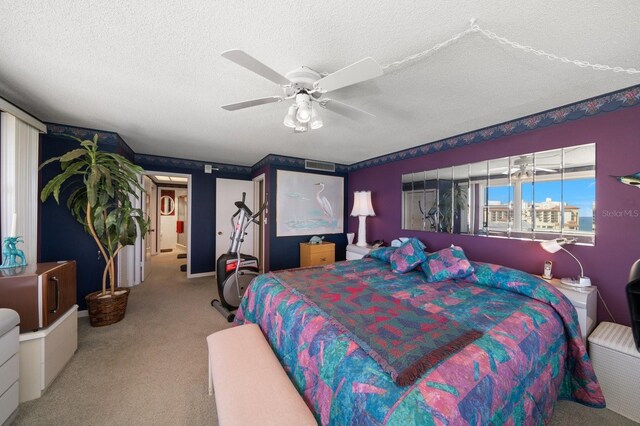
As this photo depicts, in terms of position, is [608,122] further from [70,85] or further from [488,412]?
[70,85]

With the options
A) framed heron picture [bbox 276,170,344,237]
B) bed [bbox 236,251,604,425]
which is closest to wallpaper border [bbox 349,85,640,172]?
bed [bbox 236,251,604,425]

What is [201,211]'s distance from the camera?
4.90 m

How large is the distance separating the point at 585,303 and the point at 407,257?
137 centimetres

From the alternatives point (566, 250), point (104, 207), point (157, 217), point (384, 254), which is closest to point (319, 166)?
point (384, 254)

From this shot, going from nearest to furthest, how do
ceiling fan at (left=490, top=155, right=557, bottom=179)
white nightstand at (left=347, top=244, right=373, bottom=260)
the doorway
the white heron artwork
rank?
ceiling fan at (left=490, top=155, right=557, bottom=179) → white nightstand at (left=347, top=244, right=373, bottom=260) → the doorway → the white heron artwork

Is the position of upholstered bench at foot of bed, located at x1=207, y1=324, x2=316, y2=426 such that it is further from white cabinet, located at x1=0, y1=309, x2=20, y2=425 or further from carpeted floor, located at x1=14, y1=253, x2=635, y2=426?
white cabinet, located at x1=0, y1=309, x2=20, y2=425

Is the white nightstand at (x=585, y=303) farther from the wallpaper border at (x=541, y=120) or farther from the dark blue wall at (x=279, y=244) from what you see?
the dark blue wall at (x=279, y=244)

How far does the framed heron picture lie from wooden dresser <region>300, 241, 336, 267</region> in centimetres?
36

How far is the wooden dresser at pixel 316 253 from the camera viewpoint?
14.0 ft

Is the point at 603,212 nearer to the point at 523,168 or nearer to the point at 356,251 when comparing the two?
the point at 523,168

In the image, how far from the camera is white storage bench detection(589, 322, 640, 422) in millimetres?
1552

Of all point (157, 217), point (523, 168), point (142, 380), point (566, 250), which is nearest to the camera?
point (142, 380)

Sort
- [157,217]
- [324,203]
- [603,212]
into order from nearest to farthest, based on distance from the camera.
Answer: [603,212] < [324,203] < [157,217]

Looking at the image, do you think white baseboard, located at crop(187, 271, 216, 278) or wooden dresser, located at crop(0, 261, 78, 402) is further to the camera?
white baseboard, located at crop(187, 271, 216, 278)
